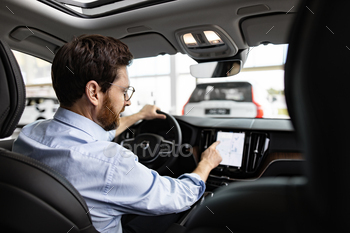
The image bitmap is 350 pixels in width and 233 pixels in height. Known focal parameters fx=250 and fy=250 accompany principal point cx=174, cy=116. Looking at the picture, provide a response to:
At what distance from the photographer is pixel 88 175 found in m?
0.80

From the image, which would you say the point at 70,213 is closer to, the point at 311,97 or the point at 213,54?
the point at 311,97

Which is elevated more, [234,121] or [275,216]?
[234,121]

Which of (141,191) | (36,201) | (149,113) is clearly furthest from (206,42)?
(36,201)

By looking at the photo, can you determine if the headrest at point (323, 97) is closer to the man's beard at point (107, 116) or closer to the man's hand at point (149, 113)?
the man's beard at point (107, 116)

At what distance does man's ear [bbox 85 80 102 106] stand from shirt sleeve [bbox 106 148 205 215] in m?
0.27

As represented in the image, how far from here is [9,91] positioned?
0.87 metres

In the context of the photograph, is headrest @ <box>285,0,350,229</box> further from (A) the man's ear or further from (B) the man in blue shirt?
(A) the man's ear

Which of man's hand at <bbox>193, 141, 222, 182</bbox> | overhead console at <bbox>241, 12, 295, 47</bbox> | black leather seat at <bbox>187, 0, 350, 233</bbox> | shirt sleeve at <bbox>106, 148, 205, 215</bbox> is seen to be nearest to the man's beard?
shirt sleeve at <bbox>106, 148, 205, 215</bbox>

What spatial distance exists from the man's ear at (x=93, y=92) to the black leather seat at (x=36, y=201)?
343 millimetres

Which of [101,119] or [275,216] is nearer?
[275,216]

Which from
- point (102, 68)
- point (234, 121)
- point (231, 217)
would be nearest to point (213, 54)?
point (234, 121)

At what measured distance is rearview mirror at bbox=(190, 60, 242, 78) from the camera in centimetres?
190

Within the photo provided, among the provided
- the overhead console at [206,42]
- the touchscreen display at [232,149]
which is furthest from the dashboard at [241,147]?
the overhead console at [206,42]

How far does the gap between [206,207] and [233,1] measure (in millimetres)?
1155
